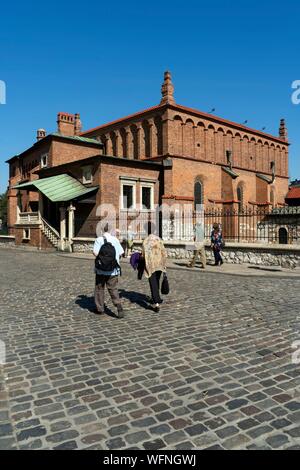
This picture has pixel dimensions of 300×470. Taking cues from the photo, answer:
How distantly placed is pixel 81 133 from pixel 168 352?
40721 millimetres

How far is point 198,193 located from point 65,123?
1644cm

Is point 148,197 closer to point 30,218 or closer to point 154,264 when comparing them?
point 30,218

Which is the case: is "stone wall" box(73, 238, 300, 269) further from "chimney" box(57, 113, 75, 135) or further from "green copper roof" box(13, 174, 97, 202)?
"chimney" box(57, 113, 75, 135)

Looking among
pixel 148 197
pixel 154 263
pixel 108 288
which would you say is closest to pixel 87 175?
pixel 148 197

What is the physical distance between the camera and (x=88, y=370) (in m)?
4.12

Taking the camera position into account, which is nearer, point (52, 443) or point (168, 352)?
point (52, 443)

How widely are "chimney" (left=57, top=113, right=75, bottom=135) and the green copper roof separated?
10.5 meters

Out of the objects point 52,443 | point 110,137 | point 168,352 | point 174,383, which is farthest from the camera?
point 110,137

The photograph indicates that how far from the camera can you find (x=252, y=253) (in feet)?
49.7
